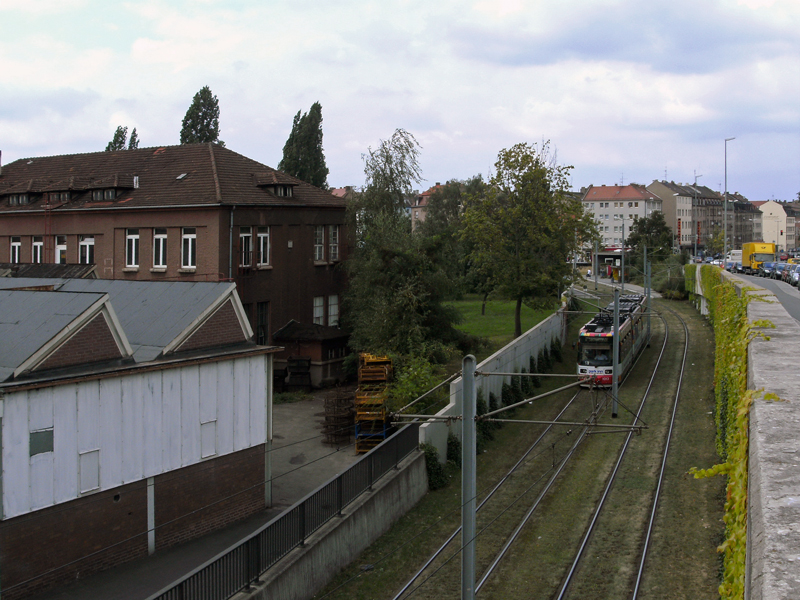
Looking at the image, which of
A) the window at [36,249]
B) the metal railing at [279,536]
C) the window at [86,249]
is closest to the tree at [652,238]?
the window at [86,249]

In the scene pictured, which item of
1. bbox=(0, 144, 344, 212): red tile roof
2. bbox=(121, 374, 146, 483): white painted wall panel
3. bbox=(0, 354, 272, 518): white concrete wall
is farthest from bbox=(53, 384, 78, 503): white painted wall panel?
bbox=(0, 144, 344, 212): red tile roof

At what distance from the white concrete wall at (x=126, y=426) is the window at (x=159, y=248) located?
1509 centimetres

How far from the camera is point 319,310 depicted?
3856 centimetres

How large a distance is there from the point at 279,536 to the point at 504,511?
7.16m

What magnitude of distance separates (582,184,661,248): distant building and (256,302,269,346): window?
103791 millimetres

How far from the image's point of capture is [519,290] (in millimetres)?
42250

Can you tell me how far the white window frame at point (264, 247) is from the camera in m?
34.6

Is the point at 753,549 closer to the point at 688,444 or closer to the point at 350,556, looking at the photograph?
the point at 350,556

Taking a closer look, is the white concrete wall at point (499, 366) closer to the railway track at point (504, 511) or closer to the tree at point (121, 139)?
the railway track at point (504, 511)

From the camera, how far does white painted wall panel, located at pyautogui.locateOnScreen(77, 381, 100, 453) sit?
15.8m

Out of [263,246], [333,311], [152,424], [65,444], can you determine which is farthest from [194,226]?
[65,444]

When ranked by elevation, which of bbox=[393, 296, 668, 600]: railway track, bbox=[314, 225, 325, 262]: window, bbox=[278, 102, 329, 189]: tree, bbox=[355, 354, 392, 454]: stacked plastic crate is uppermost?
bbox=[278, 102, 329, 189]: tree

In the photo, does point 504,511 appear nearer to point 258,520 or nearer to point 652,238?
point 258,520

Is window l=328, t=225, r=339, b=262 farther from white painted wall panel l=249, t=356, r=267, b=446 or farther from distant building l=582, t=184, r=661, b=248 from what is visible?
distant building l=582, t=184, r=661, b=248
